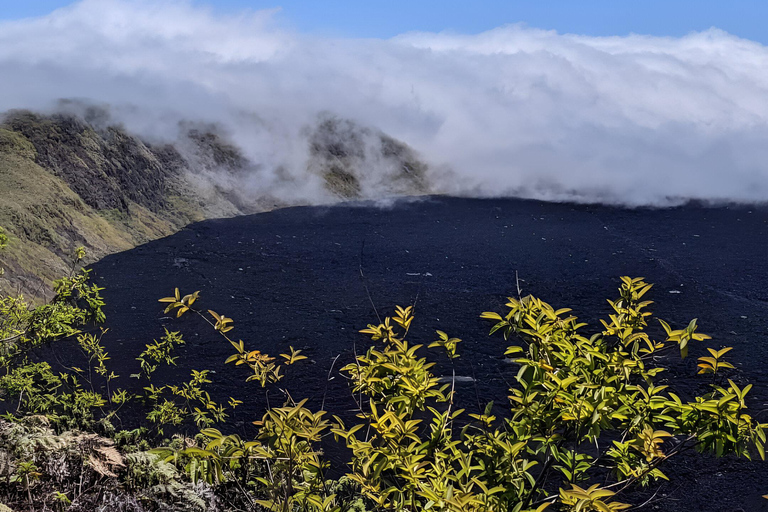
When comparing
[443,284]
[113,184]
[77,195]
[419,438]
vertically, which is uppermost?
[113,184]

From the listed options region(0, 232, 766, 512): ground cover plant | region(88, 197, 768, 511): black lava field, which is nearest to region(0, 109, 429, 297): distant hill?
region(88, 197, 768, 511): black lava field

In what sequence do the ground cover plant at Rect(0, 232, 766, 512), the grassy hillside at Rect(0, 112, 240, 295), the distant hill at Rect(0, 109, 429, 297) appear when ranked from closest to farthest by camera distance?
the ground cover plant at Rect(0, 232, 766, 512) → the grassy hillside at Rect(0, 112, 240, 295) → the distant hill at Rect(0, 109, 429, 297)

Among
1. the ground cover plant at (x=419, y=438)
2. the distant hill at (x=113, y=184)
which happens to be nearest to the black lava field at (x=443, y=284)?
the ground cover plant at (x=419, y=438)

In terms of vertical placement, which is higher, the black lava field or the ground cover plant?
the ground cover plant

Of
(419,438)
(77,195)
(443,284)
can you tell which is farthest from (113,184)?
(419,438)

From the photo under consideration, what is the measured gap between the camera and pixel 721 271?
11070 millimetres

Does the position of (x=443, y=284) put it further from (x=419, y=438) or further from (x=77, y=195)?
(x=77, y=195)

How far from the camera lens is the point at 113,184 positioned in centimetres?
1313

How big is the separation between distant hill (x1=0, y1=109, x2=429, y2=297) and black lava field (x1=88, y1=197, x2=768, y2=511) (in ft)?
2.57

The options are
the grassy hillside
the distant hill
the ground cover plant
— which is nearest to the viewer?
the ground cover plant

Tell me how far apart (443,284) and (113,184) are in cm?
759

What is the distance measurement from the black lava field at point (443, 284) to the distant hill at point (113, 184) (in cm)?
78

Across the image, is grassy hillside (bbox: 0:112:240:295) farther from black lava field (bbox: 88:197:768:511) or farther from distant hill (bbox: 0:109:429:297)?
black lava field (bbox: 88:197:768:511)

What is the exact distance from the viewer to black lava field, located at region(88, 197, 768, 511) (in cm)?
628
